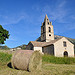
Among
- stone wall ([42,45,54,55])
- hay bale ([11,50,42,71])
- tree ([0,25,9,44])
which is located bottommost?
hay bale ([11,50,42,71])

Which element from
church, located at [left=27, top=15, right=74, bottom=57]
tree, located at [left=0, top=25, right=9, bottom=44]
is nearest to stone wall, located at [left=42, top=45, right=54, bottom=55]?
church, located at [left=27, top=15, right=74, bottom=57]

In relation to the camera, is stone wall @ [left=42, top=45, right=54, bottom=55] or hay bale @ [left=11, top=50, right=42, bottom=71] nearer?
hay bale @ [left=11, top=50, right=42, bottom=71]

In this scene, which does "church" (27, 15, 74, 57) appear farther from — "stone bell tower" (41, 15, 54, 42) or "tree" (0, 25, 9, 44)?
"tree" (0, 25, 9, 44)

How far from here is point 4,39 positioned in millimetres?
34875

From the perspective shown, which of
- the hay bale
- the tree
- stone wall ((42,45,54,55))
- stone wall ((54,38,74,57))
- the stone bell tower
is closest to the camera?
the hay bale

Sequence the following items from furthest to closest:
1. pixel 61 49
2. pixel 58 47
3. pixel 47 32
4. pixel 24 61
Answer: pixel 47 32
pixel 61 49
pixel 58 47
pixel 24 61

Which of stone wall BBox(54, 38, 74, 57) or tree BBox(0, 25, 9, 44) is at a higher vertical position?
tree BBox(0, 25, 9, 44)

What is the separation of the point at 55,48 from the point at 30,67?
20.4 meters

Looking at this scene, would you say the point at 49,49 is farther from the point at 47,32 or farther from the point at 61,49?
the point at 47,32

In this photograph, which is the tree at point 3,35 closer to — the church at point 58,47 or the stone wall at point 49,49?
the church at point 58,47

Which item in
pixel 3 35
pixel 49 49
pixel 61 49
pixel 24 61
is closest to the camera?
pixel 24 61

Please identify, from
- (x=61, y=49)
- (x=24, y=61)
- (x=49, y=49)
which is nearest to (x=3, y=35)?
(x=49, y=49)

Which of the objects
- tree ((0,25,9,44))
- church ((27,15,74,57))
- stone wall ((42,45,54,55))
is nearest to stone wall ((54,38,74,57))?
church ((27,15,74,57))

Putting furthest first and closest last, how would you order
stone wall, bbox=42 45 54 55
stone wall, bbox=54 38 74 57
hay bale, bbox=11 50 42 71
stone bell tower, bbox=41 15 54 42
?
stone bell tower, bbox=41 15 54 42, stone wall, bbox=42 45 54 55, stone wall, bbox=54 38 74 57, hay bale, bbox=11 50 42 71
